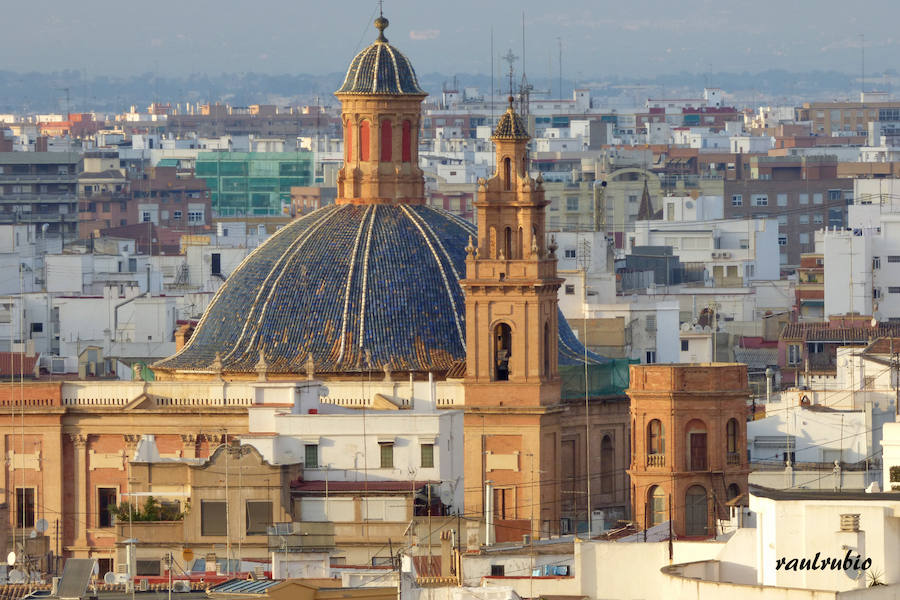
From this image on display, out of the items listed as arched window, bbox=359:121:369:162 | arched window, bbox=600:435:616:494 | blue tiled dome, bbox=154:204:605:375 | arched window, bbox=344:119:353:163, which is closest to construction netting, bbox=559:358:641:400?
blue tiled dome, bbox=154:204:605:375

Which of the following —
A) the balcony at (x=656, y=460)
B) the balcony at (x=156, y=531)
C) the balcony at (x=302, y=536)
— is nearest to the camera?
the balcony at (x=302, y=536)

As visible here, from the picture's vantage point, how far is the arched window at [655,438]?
201 feet

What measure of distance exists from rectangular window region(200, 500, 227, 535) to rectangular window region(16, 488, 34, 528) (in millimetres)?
6863

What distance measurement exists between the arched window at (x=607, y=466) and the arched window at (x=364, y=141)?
800 centimetres

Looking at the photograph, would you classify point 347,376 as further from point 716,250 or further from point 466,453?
point 716,250

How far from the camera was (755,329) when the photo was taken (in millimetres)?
105562

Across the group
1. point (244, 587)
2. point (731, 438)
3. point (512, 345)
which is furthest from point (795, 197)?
point (244, 587)

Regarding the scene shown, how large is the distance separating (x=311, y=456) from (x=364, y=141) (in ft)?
31.8

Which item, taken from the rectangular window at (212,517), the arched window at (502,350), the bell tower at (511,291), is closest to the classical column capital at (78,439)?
the rectangular window at (212,517)

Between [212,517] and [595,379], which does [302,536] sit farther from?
[595,379]

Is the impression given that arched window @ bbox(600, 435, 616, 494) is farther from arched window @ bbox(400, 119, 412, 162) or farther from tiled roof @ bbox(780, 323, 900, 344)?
tiled roof @ bbox(780, 323, 900, 344)

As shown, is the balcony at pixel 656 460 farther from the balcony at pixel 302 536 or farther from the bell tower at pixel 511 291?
the balcony at pixel 302 536

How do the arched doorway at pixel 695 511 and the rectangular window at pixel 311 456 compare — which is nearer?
the arched doorway at pixel 695 511

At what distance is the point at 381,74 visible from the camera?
2830 inches
